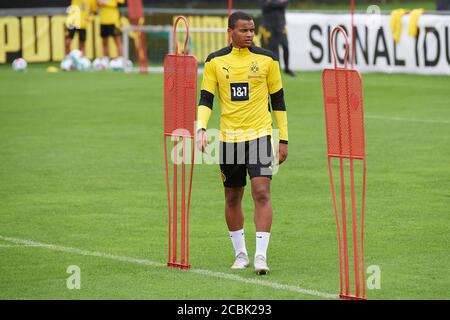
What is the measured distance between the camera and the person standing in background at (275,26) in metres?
28.0

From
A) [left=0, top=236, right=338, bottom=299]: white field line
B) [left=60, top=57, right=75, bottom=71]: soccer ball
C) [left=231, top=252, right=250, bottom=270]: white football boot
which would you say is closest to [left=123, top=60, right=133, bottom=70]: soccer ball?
[left=60, top=57, right=75, bottom=71]: soccer ball

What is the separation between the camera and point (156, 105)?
24.0 meters

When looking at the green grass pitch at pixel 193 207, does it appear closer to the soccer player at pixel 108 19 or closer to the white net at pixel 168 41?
the white net at pixel 168 41

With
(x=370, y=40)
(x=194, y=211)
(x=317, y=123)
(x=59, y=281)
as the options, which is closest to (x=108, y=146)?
(x=317, y=123)

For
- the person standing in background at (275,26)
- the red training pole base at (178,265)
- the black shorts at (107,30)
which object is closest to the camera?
the red training pole base at (178,265)

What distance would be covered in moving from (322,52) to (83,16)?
6505 mm

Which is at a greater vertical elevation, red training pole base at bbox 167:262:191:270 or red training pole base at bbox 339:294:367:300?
red training pole base at bbox 339:294:367:300

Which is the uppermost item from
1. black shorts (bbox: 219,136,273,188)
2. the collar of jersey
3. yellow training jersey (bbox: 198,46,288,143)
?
the collar of jersey

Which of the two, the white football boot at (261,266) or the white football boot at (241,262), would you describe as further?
the white football boot at (241,262)

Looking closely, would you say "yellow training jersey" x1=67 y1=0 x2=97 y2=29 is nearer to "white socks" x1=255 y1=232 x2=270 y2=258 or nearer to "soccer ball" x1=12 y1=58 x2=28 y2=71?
"soccer ball" x1=12 y1=58 x2=28 y2=71

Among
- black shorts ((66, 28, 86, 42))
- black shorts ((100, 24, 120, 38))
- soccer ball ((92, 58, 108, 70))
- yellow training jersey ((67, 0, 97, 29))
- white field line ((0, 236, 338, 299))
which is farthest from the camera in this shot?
soccer ball ((92, 58, 108, 70))

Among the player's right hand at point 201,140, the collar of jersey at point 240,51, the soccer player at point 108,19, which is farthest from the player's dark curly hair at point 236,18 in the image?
the soccer player at point 108,19

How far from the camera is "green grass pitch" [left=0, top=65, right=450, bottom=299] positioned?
10023 mm
